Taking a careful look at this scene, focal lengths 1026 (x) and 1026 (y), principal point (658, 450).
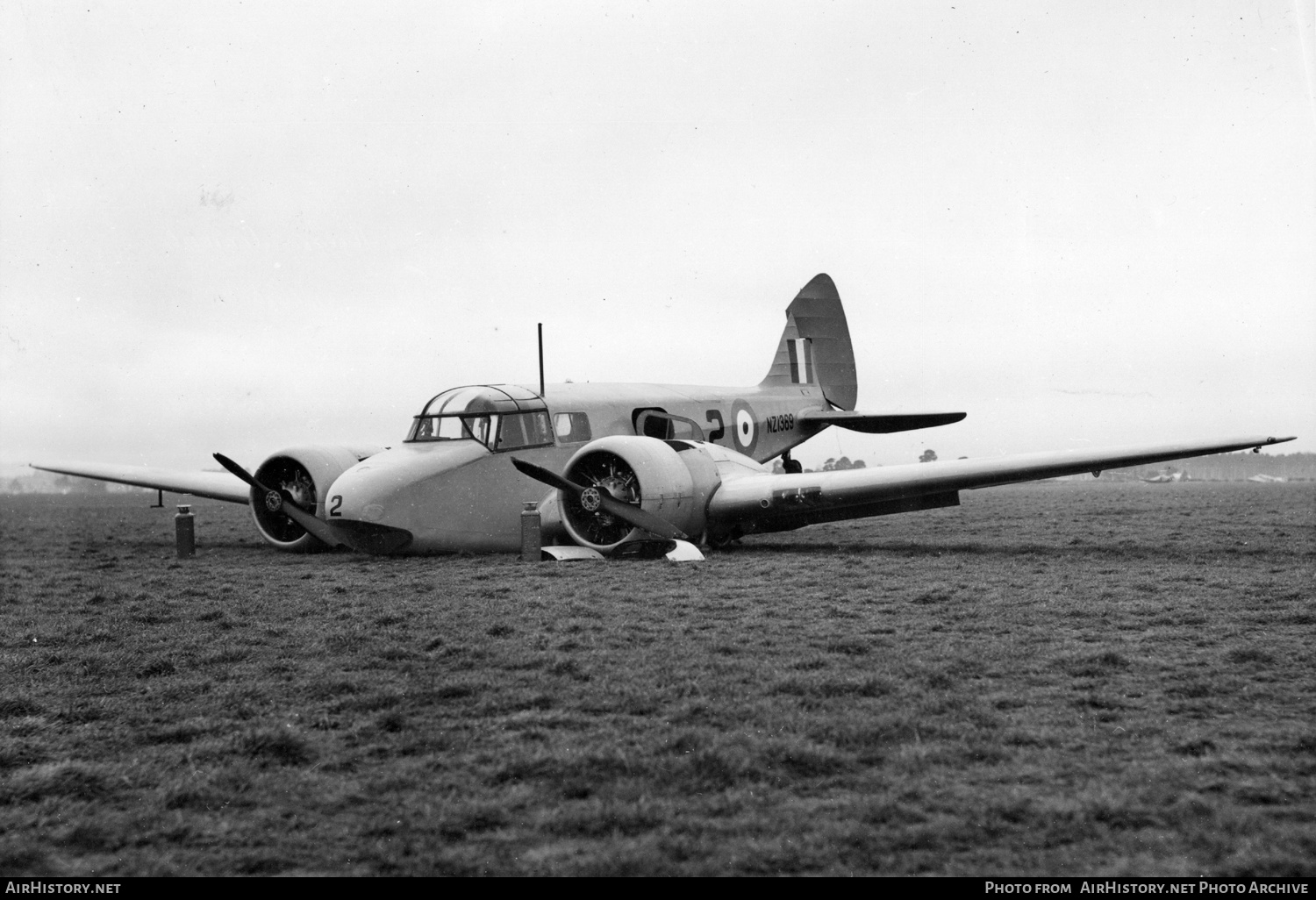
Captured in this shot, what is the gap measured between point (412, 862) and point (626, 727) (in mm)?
1614

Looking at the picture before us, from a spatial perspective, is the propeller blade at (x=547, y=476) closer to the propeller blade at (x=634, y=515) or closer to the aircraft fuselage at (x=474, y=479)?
the propeller blade at (x=634, y=515)

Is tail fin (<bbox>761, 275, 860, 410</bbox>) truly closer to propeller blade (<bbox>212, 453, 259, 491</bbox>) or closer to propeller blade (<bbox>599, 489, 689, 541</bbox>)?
propeller blade (<bbox>599, 489, 689, 541</bbox>)

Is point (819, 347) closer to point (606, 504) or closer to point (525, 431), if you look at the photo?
point (525, 431)

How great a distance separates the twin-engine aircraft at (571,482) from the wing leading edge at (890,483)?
2 cm

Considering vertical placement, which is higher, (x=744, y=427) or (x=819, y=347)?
(x=819, y=347)

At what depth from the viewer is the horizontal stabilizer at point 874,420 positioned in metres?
18.0

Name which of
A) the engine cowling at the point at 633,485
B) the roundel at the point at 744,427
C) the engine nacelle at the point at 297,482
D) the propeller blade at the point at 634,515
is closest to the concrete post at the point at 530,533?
the engine cowling at the point at 633,485

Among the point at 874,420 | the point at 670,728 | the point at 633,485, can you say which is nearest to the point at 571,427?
the point at 633,485

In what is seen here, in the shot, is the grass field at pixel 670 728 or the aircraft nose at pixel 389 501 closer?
the grass field at pixel 670 728

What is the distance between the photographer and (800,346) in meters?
21.4

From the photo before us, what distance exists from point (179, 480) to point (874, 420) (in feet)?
40.6

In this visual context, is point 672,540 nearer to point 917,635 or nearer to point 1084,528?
point 917,635

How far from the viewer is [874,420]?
1928 centimetres
